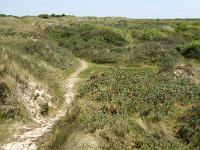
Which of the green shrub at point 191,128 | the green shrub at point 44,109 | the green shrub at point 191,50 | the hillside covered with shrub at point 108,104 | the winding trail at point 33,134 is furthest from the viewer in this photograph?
the green shrub at point 191,50

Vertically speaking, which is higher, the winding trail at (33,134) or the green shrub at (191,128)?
the green shrub at (191,128)

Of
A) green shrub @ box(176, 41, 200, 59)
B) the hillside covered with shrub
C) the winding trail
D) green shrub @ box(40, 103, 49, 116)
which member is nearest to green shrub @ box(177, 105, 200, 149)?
the hillside covered with shrub

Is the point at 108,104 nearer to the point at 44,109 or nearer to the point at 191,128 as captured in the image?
the point at 191,128

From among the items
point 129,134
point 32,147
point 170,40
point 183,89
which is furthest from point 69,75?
point 170,40

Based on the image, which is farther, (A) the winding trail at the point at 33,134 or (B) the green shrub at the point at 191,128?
(A) the winding trail at the point at 33,134

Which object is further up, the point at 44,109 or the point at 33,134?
the point at 44,109

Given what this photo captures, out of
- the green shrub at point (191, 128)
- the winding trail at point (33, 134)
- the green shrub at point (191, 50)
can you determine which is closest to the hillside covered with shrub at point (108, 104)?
the green shrub at point (191, 128)

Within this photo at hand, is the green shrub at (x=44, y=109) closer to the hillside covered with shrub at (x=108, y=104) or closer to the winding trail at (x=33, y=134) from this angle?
the hillside covered with shrub at (x=108, y=104)

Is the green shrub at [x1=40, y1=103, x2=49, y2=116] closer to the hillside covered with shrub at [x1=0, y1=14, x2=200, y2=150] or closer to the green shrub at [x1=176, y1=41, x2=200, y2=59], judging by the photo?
the hillside covered with shrub at [x1=0, y1=14, x2=200, y2=150]

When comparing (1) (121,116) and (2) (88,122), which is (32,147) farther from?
(1) (121,116)

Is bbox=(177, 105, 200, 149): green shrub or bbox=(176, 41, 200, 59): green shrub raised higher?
bbox=(177, 105, 200, 149): green shrub

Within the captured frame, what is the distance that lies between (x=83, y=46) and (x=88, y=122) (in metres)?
32.0

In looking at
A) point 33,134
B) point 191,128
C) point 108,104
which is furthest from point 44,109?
point 191,128

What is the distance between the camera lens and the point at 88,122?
49.1ft
